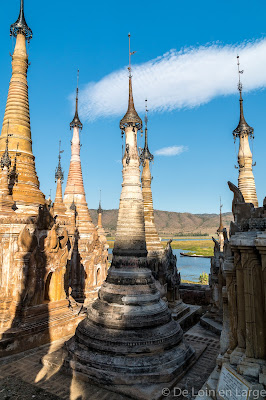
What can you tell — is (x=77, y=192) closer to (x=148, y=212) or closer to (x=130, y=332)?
(x=148, y=212)

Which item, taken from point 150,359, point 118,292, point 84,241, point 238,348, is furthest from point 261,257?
point 84,241

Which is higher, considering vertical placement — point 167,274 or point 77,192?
point 77,192

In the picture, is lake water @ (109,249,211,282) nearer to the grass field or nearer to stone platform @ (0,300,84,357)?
the grass field

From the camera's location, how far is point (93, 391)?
269 inches

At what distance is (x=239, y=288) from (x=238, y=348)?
1016 mm

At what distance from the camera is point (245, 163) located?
17734 mm

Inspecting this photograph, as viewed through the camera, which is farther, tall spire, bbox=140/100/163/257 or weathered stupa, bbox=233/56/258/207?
weathered stupa, bbox=233/56/258/207

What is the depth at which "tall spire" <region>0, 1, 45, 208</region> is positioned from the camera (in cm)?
1262

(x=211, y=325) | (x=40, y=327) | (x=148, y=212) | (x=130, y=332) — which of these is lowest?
(x=211, y=325)

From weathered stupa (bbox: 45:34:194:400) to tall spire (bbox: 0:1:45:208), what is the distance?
522cm

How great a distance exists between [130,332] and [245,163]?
45.0 ft

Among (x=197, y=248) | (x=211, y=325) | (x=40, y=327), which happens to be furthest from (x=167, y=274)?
(x=197, y=248)

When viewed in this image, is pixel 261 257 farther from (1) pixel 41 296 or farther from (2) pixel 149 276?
(1) pixel 41 296

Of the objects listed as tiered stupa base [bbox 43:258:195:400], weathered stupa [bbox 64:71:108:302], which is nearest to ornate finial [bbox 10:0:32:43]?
weathered stupa [bbox 64:71:108:302]
